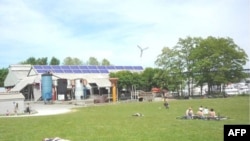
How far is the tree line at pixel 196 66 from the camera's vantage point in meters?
65.6

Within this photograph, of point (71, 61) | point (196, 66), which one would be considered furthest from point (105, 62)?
point (196, 66)

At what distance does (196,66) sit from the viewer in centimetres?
6562

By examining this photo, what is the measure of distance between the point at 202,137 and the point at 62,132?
6986 mm

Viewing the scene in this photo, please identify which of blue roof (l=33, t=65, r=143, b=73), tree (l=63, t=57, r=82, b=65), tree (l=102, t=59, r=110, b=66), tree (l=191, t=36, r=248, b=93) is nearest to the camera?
tree (l=191, t=36, r=248, b=93)

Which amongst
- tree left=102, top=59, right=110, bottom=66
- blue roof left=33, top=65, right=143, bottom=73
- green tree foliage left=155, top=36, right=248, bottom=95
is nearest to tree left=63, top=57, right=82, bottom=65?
tree left=102, top=59, right=110, bottom=66

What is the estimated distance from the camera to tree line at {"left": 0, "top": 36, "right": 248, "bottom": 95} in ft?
215

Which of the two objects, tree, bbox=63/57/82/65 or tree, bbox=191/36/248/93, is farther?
tree, bbox=63/57/82/65

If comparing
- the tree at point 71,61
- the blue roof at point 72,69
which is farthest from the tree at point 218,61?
the tree at point 71,61

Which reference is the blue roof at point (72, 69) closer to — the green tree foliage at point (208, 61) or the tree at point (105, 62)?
the green tree foliage at point (208, 61)

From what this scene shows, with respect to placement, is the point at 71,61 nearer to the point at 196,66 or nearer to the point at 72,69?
the point at 72,69

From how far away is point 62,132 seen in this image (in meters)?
19.9

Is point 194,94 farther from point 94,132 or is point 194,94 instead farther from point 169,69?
point 94,132

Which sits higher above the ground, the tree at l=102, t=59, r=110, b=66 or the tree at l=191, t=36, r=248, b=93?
the tree at l=102, t=59, r=110, b=66

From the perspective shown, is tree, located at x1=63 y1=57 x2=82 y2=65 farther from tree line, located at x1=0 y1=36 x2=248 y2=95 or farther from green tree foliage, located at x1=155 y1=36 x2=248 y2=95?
green tree foliage, located at x1=155 y1=36 x2=248 y2=95
